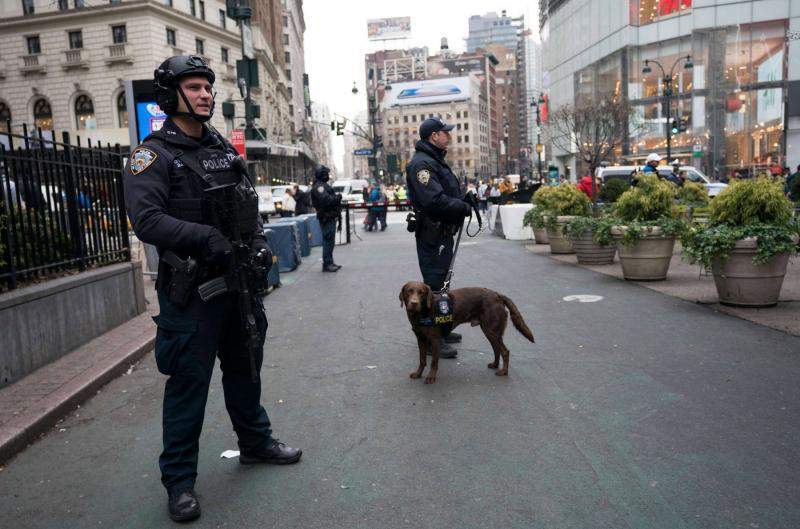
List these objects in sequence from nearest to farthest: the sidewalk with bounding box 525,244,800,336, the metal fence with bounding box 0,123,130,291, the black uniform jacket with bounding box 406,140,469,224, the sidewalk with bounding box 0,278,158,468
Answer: the sidewalk with bounding box 0,278,158,468
the black uniform jacket with bounding box 406,140,469,224
the metal fence with bounding box 0,123,130,291
the sidewalk with bounding box 525,244,800,336

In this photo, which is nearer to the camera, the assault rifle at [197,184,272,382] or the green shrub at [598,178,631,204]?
the assault rifle at [197,184,272,382]

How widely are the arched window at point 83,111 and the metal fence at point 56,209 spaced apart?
4754 cm

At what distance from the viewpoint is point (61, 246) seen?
22.4 feet

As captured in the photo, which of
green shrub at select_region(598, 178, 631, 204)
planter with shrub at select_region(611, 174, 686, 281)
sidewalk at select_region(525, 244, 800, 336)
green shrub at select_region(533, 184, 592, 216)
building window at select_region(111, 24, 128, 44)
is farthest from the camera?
building window at select_region(111, 24, 128, 44)

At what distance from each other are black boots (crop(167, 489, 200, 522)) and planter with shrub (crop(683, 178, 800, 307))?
6.27 meters

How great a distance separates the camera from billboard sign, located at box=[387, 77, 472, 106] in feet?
505

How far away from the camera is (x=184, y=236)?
10.1 feet

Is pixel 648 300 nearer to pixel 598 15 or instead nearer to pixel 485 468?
pixel 485 468

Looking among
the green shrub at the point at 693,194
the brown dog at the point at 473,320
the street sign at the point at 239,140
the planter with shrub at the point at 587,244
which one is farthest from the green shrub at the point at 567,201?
the brown dog at the point at 473,320

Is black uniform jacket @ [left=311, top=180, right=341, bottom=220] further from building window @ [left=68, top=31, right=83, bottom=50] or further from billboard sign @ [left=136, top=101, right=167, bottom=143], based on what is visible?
building window @ [left=68, top=31, right=83, bottom=50]

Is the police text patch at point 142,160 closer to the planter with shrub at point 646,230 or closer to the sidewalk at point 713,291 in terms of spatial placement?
the sidewalk at point 713,291

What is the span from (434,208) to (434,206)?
2 centimetres

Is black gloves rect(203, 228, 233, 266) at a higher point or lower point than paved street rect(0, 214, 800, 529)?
higher

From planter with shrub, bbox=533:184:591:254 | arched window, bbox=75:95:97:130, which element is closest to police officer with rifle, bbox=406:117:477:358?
planter with shrub, bbox=533:184:591:254
